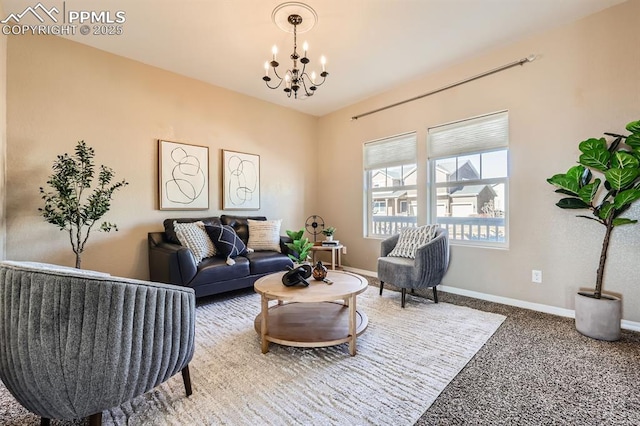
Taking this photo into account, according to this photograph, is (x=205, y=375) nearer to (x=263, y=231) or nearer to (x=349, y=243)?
(x=263, y=231)

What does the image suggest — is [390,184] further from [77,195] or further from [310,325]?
[77,195]

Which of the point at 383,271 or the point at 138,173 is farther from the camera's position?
the point at 138,173

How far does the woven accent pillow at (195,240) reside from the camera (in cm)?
303

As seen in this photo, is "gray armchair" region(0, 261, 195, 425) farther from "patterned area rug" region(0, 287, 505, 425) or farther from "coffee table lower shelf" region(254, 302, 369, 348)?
"coffee table lower shelf" region(254, 302, 369, 348)

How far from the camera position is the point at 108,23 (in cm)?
262

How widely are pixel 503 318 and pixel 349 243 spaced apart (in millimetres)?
2473

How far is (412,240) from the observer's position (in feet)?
10.6

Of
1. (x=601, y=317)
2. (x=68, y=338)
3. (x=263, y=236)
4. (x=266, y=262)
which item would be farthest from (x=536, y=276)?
(x=68, y=338)

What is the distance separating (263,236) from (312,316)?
167 cm

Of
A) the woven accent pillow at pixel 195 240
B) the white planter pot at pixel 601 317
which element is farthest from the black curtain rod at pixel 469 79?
the woven accent pillow at pixel 195 240

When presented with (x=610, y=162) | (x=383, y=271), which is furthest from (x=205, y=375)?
(x=610, y=162)

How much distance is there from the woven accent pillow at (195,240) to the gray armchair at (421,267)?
79.4 inches

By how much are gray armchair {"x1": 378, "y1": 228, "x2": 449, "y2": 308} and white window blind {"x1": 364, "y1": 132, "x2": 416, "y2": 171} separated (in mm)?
1320

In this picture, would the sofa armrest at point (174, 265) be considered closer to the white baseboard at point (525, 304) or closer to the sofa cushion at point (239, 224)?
the sofa cushion at point (239, 224)
